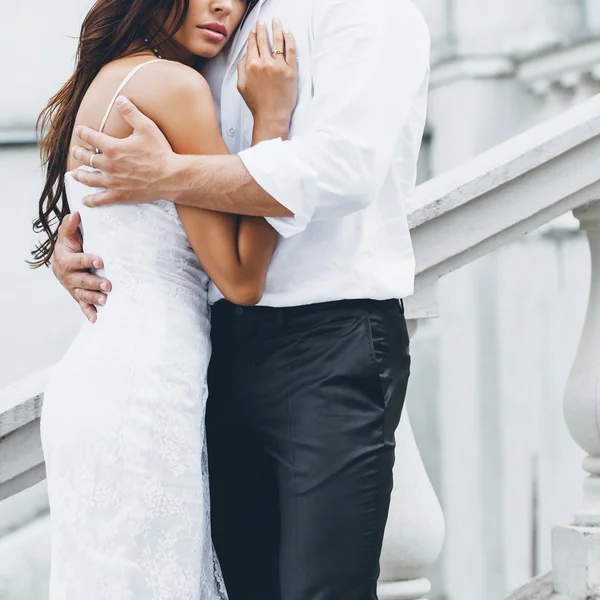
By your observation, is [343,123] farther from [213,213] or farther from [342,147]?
[213,213]

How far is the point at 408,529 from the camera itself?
1952mm

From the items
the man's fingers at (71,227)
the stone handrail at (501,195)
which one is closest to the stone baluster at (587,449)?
the stone handrail at (501,195)

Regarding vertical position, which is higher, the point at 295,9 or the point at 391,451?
the point at 295,9

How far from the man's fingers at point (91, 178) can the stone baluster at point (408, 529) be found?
71 centimetres

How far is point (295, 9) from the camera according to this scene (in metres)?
1.59

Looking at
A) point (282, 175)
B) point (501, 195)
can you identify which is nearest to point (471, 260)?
point (501, 195)

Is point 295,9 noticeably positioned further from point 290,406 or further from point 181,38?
point 290,406

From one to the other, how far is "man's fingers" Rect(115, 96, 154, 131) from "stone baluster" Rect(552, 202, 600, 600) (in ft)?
3.50

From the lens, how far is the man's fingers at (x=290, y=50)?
1.57 m

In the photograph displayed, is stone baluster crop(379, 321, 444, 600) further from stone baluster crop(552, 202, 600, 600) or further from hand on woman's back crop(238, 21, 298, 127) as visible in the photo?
hand on woman's back crop(238, 21, 298, 127)

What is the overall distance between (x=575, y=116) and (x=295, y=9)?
2.59 ft

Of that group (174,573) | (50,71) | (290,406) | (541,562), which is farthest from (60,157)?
(541,562)

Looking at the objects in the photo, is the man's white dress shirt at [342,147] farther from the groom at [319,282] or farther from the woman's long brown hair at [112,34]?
the woman's long brown hair at [112,34]

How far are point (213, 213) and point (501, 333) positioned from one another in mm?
5382
